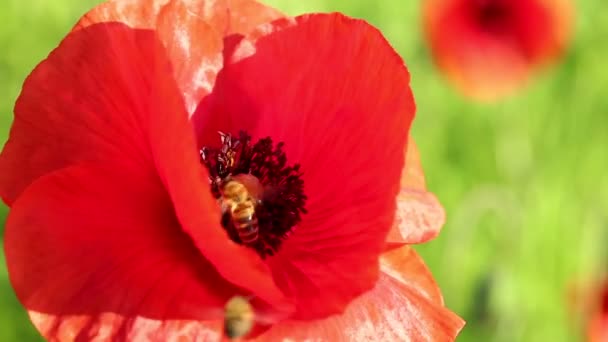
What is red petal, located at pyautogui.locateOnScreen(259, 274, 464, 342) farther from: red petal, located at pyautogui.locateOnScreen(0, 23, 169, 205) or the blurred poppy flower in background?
the blurred poppy flower in background

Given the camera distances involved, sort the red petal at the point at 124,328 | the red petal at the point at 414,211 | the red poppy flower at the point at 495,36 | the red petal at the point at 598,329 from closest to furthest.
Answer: the red petal at the point at 124,328
the red petal at the point at 414,211
the red petal at the point at 598,329
the red poppy flower at the point at 495,36

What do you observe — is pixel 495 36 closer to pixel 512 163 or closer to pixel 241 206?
pixel 512 163

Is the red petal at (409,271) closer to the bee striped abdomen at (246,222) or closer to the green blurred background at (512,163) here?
the bee striped abdomen at (246,222)

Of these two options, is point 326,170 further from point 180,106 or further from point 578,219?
point 578,219

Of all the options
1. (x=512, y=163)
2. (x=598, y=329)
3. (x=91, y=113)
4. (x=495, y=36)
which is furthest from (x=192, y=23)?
(x=512, y=163)

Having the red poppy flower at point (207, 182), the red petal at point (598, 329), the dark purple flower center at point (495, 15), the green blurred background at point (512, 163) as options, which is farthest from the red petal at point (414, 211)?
the dark purple flower center at point (495, 15)

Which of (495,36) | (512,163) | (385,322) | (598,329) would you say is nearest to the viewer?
(385,322)

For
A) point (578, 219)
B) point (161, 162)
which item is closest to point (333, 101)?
point (161, 162)
